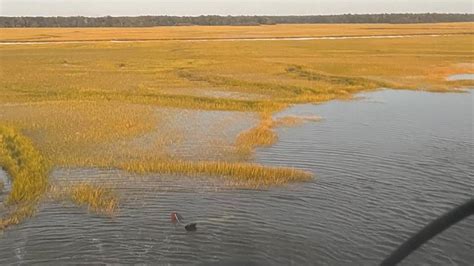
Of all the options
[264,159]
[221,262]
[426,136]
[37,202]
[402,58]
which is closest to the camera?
[221,262]

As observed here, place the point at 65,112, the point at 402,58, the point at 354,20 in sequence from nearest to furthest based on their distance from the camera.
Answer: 1. the point at 65,112
2. the point at 402,58
3. the point at 354,20

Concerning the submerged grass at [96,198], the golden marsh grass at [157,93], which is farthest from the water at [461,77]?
the submerged grass at [96,198]

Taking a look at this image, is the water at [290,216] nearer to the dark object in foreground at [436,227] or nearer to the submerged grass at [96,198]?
the submerged grass at [96,198]

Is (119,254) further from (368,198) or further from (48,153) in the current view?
(48,153)

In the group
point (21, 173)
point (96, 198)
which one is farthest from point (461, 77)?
point (96, 198)

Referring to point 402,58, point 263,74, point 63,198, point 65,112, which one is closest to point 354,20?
point 402,58
